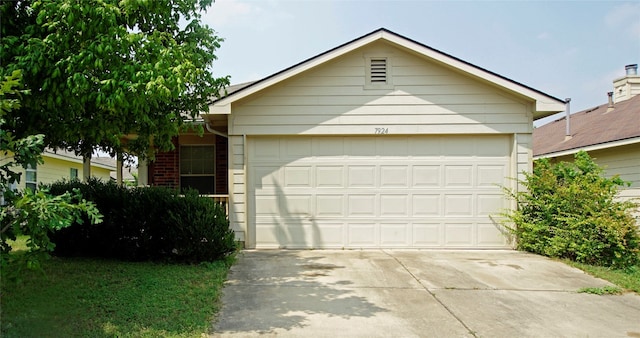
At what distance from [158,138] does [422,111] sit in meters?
5.28

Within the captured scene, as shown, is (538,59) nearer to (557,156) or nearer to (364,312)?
(557,156)

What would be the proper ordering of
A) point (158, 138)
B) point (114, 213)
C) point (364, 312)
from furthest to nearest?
point (114, 213), point (158, 138), point (364, 312)

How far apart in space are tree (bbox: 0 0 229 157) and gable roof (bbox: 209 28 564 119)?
335 centimetres

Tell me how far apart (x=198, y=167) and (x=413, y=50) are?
5.95 m

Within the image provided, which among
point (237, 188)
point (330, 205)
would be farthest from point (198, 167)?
point (330, 205)

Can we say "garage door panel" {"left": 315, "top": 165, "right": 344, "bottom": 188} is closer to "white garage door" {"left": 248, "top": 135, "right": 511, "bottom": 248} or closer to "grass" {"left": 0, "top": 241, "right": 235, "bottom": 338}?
"white garage door" {"left": 248, "top": 135, "right": 511, "bottom": 248}

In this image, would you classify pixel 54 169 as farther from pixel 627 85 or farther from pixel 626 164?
pixel 627 85

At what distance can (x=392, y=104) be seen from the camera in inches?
342

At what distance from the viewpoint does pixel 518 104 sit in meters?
8.66

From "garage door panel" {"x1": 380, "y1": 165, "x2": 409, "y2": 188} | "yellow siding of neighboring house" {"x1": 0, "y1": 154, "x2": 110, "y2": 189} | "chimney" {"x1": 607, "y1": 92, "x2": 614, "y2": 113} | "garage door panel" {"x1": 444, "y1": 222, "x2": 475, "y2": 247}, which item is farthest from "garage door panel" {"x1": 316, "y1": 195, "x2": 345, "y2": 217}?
"yellow siding of neighboring house" {"x1": 0, "y1": 154, "x2": 110, "y2": 189}

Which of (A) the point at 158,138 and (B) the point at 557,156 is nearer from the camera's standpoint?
(A) the point at 158,138

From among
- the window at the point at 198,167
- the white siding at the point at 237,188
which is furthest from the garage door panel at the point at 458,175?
the window at the point at 198,167

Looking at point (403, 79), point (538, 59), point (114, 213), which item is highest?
point (538, 59)

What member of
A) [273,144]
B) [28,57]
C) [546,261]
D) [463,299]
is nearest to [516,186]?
[546,261]
